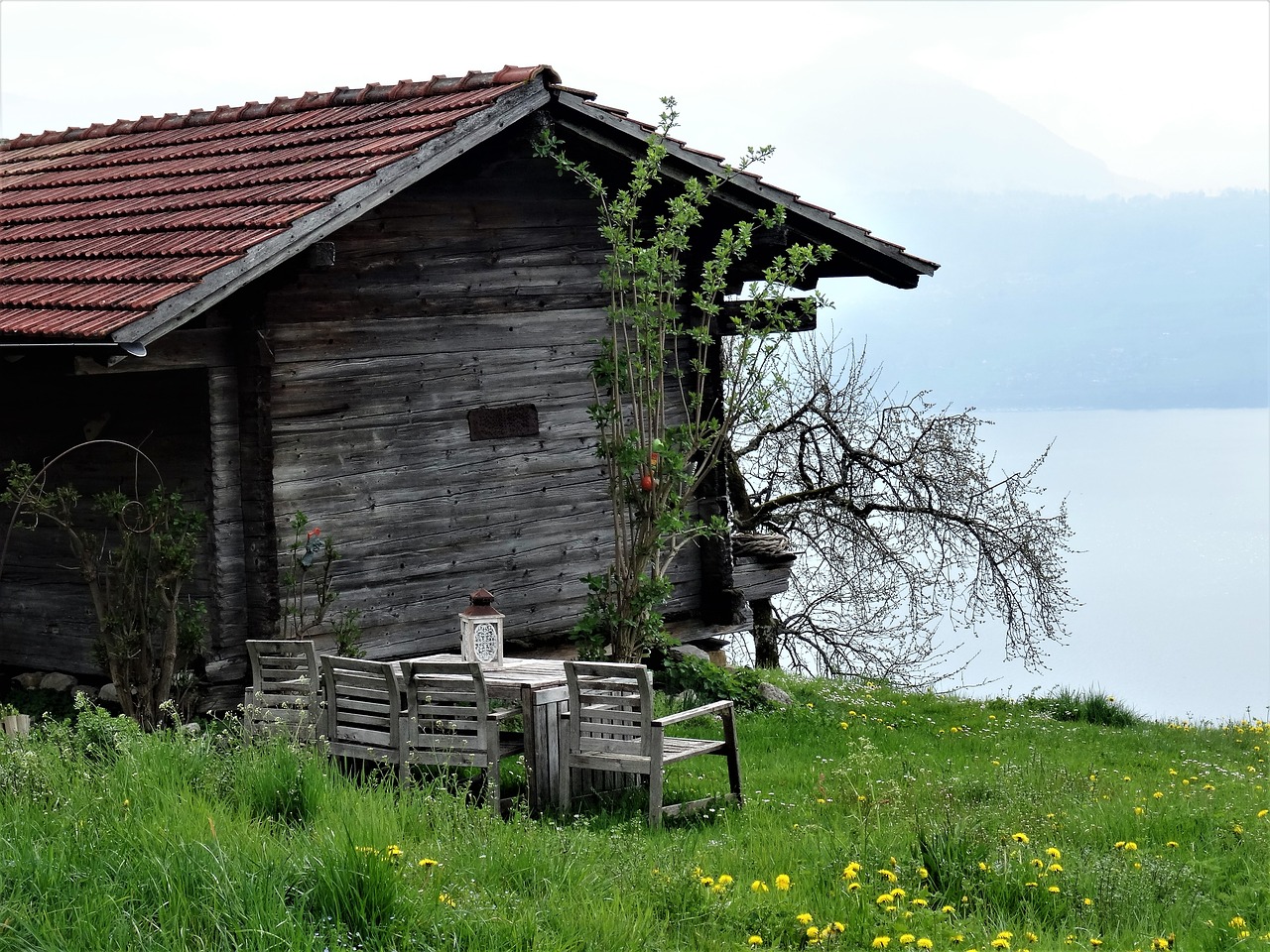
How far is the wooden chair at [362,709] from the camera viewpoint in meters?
6.79

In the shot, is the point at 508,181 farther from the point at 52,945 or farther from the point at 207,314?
the point at 52,945

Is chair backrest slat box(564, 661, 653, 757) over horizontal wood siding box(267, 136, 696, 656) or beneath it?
beneath

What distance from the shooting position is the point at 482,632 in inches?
301

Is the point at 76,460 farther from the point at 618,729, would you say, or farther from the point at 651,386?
the point at 618,729

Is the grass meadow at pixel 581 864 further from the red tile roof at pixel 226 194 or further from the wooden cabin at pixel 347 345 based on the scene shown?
the red tile roof at pixel 226 194

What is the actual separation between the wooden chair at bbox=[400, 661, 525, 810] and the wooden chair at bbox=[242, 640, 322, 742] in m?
0.51

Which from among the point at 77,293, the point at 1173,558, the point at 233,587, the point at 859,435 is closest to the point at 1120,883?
the point at 233,587

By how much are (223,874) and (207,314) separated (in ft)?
16.7

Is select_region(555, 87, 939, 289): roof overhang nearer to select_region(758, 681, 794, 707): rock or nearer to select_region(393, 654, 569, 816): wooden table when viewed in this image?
select_region(758, 681, 794, 707): rock

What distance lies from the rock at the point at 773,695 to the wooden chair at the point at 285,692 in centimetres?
408

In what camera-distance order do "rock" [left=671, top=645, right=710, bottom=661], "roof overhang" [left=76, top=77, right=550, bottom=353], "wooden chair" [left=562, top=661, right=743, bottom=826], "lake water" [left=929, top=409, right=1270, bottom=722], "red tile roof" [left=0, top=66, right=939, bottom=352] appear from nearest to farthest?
"wooden chair" [left=562, top=661, right=743, bottom=826] → "roof overhang" [left=76, top=77, right=550, bottom=353] → "red tile roof" [left=0, top=66, right=939, bottom=352] → "rock" [left=671, top=645, right=710, bottom=661] → "lake water" [left=929, top=409, right=1270, bottom=722]

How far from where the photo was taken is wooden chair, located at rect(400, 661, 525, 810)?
21.5ft

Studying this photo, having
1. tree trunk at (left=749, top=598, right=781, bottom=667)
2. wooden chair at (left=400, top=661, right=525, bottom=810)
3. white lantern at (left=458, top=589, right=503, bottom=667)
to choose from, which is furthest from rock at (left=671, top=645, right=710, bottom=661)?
tree trunk at (left=749, top=598, right=781, bottom=667)

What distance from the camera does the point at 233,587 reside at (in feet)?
28.8
